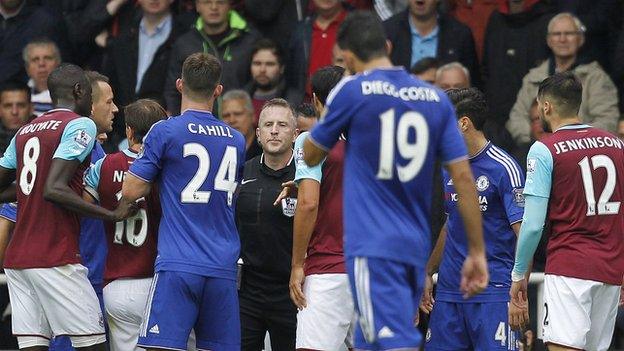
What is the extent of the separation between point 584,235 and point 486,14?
555cm

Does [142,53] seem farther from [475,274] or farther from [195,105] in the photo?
[475,274]

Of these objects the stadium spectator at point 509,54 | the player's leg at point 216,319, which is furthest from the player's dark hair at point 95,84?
the stadium spectator at point 509,54

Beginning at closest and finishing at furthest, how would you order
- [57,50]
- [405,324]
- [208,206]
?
[405,324]
[208,206]
[57,50]

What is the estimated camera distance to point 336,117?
280 inches

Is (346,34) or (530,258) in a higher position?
(346,34)

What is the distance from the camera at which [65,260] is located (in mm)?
9148

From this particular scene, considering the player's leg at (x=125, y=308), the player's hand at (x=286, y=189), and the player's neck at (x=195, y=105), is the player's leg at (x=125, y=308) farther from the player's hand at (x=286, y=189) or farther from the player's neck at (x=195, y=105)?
the player's neck at (x=195, y=105)

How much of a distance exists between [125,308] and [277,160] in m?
1.67

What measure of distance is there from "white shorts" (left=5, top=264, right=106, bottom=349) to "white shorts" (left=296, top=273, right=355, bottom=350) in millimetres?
1426

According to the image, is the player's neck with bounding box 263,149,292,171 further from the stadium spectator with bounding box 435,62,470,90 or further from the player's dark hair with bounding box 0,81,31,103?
the player's dark hair with bounding box 0,81,31,103

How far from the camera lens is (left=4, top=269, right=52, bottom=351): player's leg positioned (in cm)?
930

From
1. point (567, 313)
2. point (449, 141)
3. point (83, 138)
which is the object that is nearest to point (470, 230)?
point (449, 141)

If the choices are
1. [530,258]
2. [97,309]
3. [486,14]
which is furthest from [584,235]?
[486,14]

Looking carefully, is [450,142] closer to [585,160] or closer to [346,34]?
[346,34]
